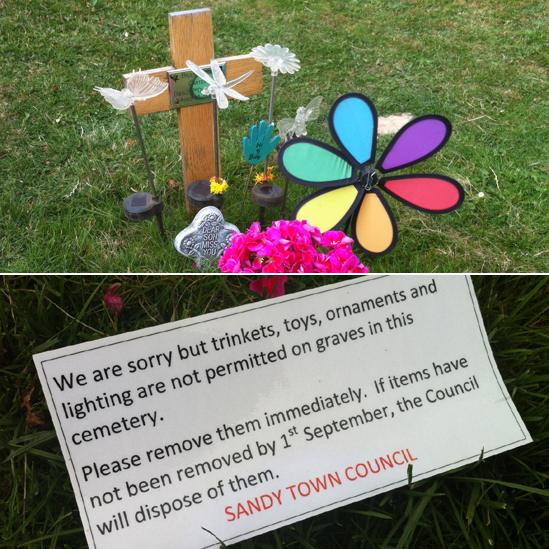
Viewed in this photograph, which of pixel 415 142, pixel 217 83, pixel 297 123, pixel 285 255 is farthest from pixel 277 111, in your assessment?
pixel 285 255

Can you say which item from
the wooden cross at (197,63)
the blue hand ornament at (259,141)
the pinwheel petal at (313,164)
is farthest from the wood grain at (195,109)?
the pinwheel petal at (313,164)

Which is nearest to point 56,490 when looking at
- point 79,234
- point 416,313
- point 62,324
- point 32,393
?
point 32,393

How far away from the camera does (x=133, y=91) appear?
62.8 inches

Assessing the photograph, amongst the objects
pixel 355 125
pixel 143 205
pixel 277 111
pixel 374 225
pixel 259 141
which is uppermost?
pixel 355 125

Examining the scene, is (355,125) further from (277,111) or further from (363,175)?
(277,111)

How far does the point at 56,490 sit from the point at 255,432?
428 mm

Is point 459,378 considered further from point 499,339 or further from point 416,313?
point 499,339

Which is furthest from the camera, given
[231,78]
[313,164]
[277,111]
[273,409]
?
[277,111]

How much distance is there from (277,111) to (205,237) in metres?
1.14

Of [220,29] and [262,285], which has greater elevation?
[262,285]

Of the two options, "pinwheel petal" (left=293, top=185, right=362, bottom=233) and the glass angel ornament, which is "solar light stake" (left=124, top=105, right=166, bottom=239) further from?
"pinwheel petal" (left=293, top=185, right=362, bottom=233)

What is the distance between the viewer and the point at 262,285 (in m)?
1.32

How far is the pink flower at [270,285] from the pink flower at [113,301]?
28 centimetres

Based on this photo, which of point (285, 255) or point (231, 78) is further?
point (231, 78)
